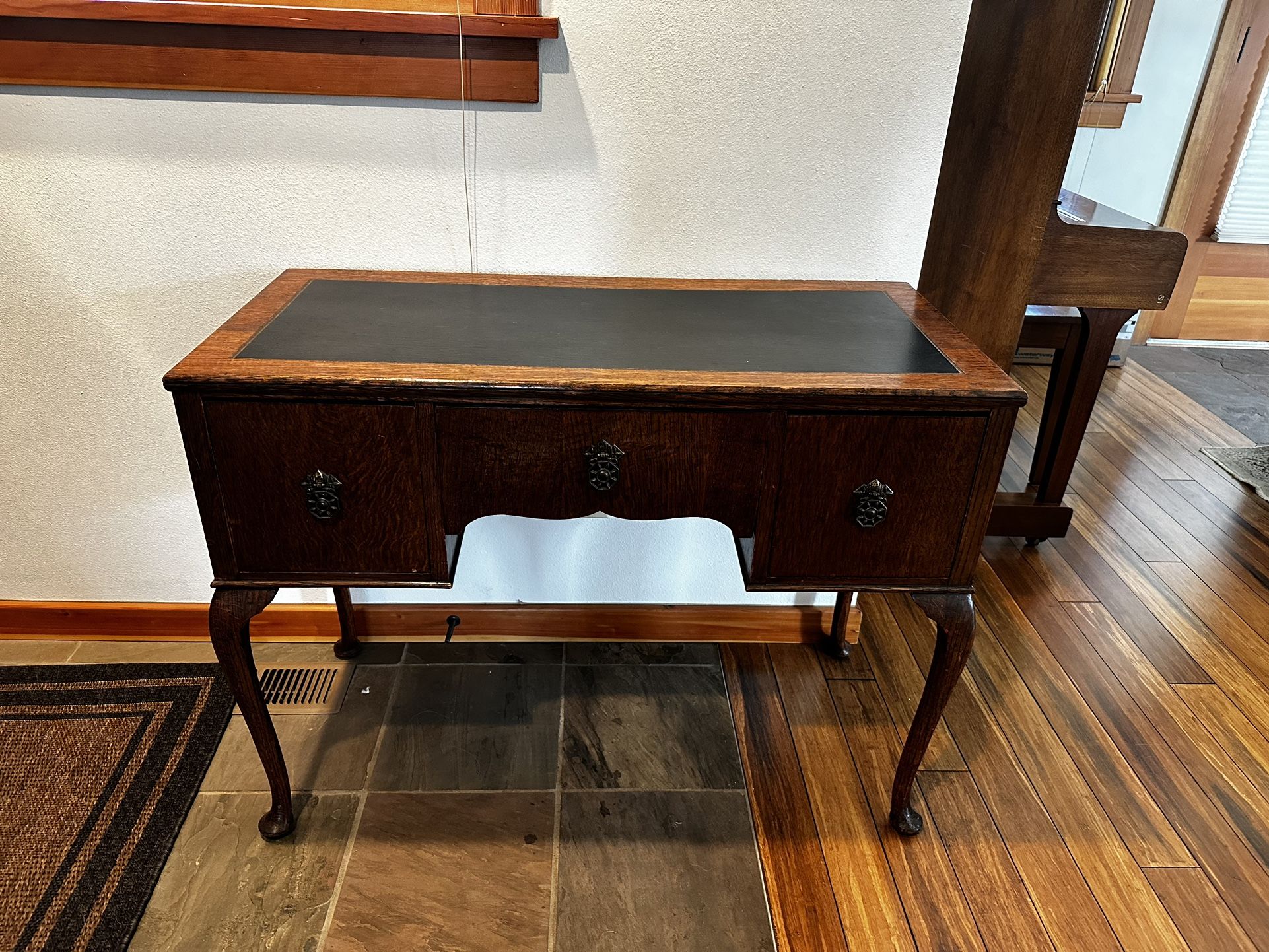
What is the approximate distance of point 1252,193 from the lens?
12.5 feet

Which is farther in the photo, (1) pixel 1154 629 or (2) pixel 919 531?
(1) pixel 1154 629

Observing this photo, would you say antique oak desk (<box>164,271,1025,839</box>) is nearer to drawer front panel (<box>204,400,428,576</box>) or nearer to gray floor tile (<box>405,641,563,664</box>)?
drawer front panel (<box>204,400,428,576</box>)

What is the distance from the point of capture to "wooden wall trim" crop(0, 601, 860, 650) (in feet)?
5.77

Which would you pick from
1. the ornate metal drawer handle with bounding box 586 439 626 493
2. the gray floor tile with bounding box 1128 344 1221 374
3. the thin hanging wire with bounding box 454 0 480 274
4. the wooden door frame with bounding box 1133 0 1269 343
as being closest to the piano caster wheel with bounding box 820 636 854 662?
the ornate metal drawer handle with bounding box 586 439 626 493

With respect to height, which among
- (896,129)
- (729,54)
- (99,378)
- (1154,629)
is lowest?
(1154,629)

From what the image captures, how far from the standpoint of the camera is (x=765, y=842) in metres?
1.40

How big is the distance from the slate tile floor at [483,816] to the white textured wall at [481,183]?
2.21 ft

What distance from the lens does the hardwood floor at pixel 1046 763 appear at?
51.3 inches

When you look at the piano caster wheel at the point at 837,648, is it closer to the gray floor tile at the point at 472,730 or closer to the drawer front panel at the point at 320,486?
the gray floor tile at the point at 472,730

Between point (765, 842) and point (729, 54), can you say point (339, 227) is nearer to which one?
point (729, 54)

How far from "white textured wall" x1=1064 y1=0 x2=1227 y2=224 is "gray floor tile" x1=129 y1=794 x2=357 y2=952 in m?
3.72

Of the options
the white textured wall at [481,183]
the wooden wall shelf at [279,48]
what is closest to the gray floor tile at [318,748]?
the white textured wall at [481,183]

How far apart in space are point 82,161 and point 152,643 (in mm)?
985

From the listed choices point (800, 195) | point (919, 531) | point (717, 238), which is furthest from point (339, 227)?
point (919, 531)
